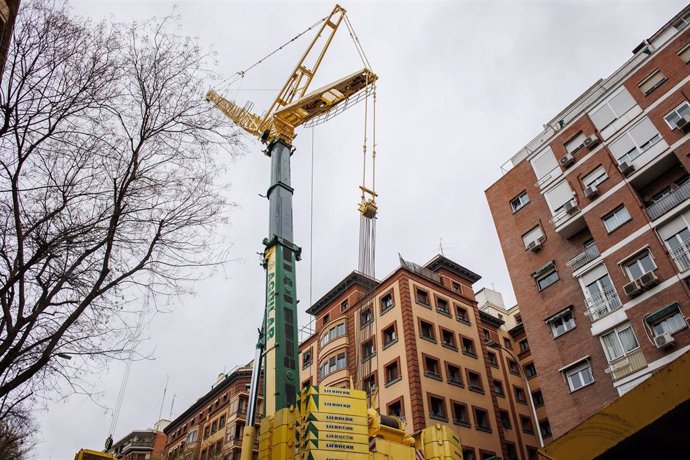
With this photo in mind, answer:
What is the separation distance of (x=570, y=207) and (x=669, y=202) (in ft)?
17.6

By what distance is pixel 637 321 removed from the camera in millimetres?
22812

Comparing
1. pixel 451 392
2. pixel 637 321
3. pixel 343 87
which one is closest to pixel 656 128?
pixel 637 321

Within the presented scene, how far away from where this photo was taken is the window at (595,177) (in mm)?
27567

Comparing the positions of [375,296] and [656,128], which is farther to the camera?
[375,296]

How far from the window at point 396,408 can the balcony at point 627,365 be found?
13.4 metres

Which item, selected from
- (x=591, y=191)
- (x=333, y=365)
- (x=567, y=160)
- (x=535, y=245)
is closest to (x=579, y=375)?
(x=535, y=245)

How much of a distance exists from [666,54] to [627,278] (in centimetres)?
1282

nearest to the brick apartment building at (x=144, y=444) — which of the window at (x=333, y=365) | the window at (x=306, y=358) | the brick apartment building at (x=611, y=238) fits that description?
the window at (x=306, y=358)

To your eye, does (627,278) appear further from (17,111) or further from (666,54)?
(17,111)

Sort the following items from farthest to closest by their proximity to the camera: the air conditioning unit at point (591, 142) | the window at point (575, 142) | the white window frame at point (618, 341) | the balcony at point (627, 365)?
the window at point (575, 142), the air conditioning unit at point (591, 142), the white window frame at point (618, 341), the balcony at point (627, 365)

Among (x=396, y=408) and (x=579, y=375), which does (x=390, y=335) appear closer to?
(x=396, y=408)

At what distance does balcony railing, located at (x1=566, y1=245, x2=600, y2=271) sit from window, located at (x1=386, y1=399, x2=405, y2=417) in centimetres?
1390

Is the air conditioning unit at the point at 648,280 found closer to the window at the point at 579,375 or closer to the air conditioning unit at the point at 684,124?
the window at the point at 579,375

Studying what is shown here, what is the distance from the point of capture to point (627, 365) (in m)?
22.7
